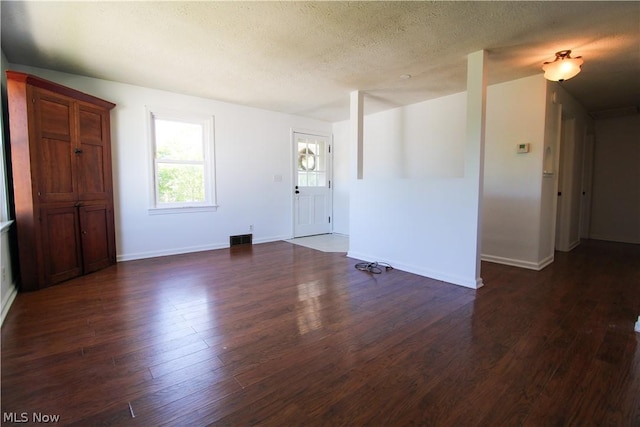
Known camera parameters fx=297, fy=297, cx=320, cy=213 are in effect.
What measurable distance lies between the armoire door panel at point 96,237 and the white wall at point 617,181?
8462 mm

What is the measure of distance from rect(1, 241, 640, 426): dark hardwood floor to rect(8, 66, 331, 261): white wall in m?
1.19

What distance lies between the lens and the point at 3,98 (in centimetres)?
305

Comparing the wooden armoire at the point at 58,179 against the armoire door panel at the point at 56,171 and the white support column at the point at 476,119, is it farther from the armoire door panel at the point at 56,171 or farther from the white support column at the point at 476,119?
the white support column at the point at 476,119

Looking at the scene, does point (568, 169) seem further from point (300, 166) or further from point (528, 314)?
point (300, 166)

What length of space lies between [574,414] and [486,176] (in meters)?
3.30

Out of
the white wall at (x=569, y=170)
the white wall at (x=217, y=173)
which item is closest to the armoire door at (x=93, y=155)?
the white wall at (x=217, y=173)

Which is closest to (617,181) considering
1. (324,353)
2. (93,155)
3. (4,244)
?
(324,353)

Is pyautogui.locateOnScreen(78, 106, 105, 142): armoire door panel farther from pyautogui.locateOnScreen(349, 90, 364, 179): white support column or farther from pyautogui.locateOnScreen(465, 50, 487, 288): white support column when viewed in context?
pyautogui.locateOnScreen(465, 50, 487, 288): white support column

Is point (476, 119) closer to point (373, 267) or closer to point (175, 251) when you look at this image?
point (373, 267)

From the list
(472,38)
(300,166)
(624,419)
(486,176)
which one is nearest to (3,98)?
(300,166)

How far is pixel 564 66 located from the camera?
9.57 feet

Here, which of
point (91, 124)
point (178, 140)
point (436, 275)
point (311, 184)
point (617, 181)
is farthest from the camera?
point (311, 184)

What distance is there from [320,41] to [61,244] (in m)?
3.48

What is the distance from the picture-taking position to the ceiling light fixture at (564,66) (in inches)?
115
